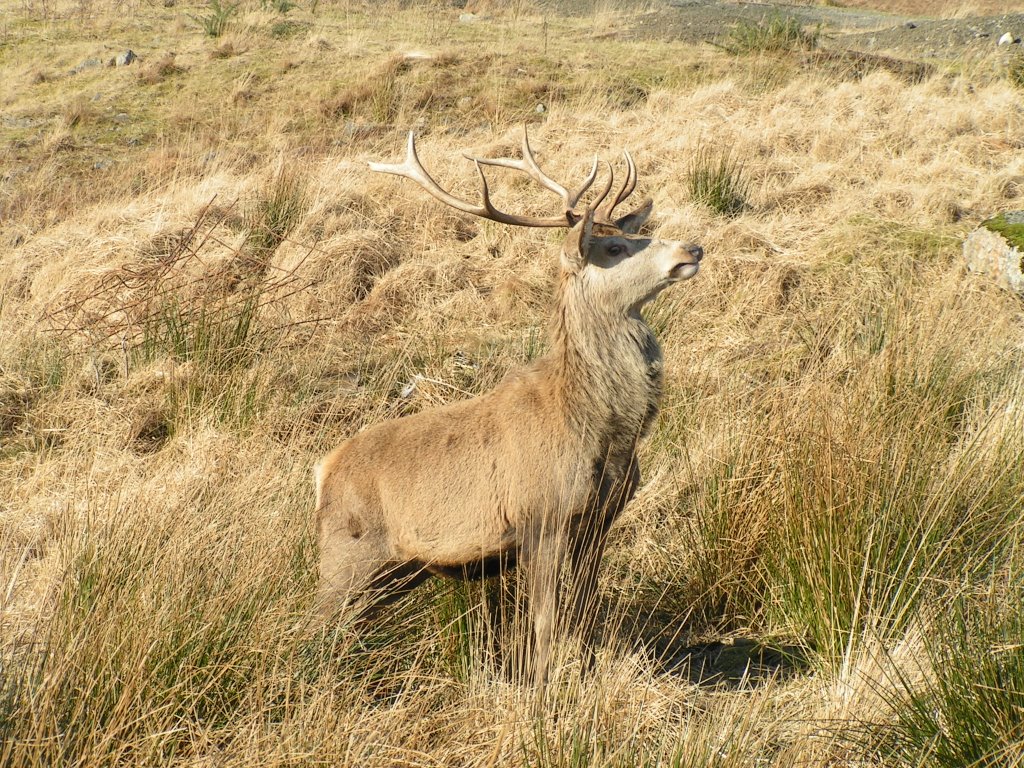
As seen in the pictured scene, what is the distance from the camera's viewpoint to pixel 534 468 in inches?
139

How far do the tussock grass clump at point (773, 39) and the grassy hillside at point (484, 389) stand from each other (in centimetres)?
133

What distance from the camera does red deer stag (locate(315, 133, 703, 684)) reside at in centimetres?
350

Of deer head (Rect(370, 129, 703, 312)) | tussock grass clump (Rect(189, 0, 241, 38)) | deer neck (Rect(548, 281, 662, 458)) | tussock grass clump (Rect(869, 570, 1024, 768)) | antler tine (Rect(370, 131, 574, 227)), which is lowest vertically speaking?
tussock grass clump (Rect(869, 570, 1024, 768))

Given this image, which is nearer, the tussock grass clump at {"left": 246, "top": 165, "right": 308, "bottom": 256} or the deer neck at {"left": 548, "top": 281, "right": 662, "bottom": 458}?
the deer neck at {"left": 548, "top": 281, "right": 662, "bottom": 458}

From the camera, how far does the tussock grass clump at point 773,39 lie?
14.0 metres

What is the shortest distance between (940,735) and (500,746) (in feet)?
3.72

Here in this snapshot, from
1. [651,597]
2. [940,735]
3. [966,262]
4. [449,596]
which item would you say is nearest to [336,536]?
[449,596]

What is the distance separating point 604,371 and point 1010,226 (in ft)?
14.4

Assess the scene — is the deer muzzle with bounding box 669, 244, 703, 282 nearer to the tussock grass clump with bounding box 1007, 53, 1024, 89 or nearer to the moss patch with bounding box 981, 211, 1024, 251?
the moss patch with bounding box 981, 211, 1024, 251

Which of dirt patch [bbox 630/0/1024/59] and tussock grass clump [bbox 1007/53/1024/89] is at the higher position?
dirt patch [bbox 630/0/1024/59]

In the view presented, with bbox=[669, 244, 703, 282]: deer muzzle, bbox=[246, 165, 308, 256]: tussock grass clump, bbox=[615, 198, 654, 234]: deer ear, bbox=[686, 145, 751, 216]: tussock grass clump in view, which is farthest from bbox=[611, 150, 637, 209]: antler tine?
bbox=[246, 165, 308, 256]: tussock grass clump

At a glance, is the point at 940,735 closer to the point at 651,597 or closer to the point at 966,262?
the point at 651,597

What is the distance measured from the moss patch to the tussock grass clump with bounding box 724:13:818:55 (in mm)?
7728

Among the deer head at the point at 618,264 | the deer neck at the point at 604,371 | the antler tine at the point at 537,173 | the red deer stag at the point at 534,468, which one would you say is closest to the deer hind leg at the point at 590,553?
the red deer stag at the point at 534,468
